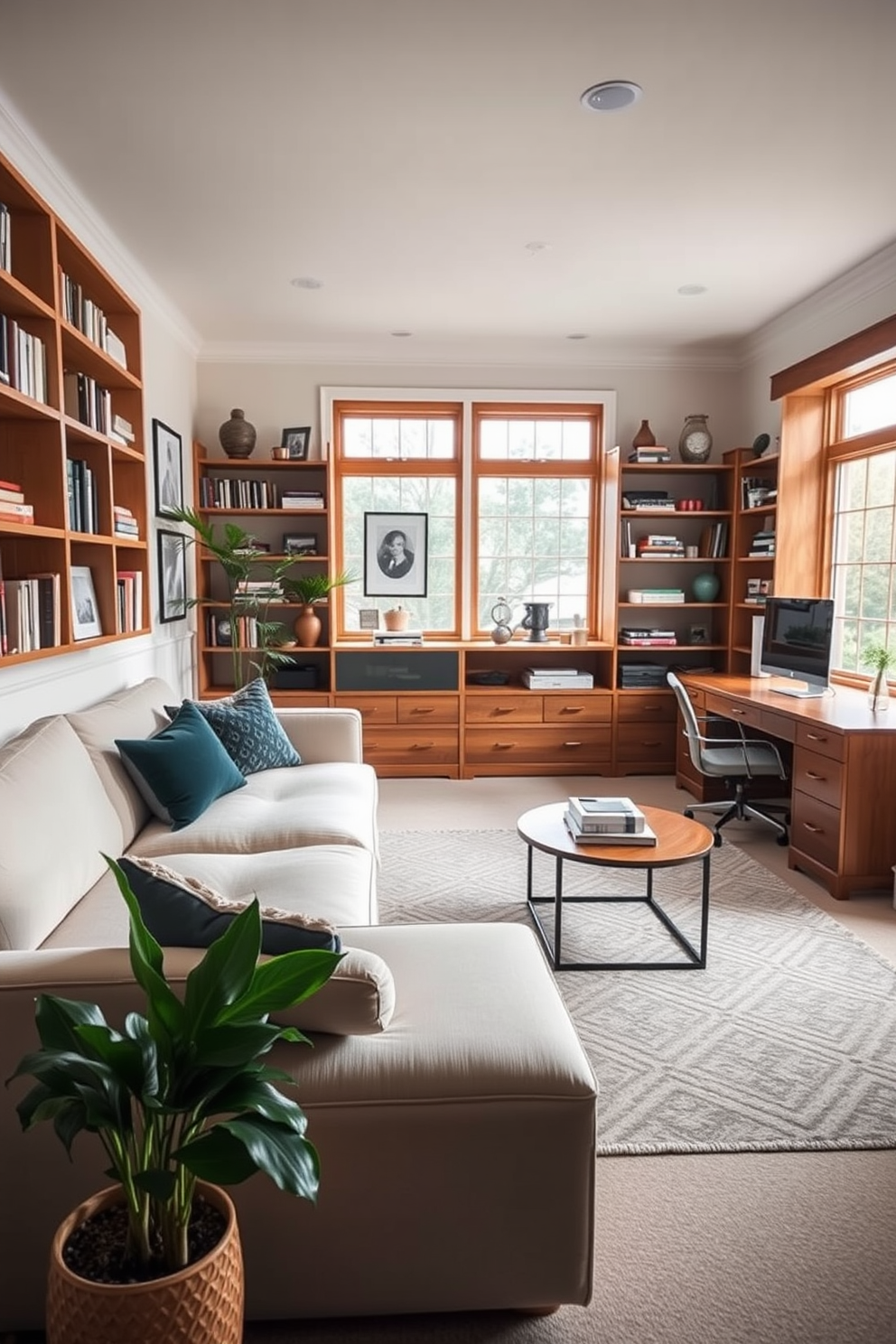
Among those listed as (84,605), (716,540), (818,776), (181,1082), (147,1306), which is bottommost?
(147,1306)

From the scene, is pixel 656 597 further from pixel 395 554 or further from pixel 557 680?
pixel 395 554

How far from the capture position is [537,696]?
5281mm

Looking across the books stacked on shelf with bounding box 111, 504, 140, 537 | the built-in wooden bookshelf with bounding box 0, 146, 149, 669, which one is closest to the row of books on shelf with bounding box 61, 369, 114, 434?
the built-in wooden bookshelf with bounding box 0, 146, 149, 669

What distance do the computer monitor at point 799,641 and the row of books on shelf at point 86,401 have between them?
10.2 feet

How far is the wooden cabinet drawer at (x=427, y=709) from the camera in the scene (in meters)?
5.23

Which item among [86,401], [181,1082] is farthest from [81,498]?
[181,1082]

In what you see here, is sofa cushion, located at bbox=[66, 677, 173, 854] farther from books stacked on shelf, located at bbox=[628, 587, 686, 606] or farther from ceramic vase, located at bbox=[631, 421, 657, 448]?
ceramic vase, located at bbox=[631, 421, 657, 448]

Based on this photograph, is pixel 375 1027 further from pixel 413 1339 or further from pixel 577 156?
pixel 577 156

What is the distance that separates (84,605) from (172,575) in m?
1.63

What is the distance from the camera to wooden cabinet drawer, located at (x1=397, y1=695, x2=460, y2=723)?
17.1ft

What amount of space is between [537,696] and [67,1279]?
4.42m

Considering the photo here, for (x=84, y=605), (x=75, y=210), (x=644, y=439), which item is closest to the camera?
(x=84, y=605)

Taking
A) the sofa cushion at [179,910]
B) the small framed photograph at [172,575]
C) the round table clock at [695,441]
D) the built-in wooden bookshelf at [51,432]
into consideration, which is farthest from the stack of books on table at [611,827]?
the round table clock at [695,441]

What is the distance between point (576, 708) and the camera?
5.30m
